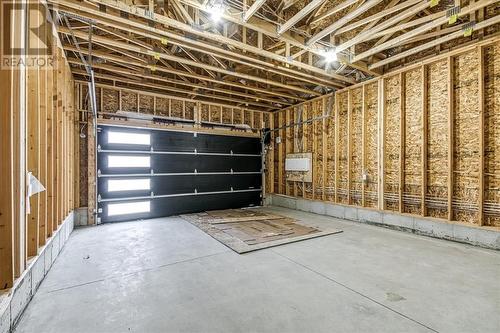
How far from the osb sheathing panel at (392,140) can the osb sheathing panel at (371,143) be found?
9.4 inches

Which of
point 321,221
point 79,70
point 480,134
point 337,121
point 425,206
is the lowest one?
point 321,221

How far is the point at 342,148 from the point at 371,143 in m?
0.77

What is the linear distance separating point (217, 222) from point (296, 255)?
2490 mm

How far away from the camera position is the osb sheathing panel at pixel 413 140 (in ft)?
15.1

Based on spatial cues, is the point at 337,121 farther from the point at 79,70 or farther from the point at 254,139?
the point at 79,70

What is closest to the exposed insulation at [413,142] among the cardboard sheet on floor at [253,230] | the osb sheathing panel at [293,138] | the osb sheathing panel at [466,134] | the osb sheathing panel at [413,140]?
the osb sheathing panel at [413,140]

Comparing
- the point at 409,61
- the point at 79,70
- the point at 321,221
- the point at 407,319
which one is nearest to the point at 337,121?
the point at 409,61

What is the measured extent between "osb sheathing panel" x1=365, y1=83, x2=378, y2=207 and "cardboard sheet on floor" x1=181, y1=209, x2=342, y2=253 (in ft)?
4.73

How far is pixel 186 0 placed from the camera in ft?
9.37

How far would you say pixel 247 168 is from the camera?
7746 mm

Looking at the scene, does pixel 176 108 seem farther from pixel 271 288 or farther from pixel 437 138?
pixel 437 138

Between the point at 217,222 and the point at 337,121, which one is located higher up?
the point at 337,121

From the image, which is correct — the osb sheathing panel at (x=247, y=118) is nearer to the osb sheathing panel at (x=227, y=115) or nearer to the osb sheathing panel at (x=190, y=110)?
the osb sheathing panel at (x=227, y=115)

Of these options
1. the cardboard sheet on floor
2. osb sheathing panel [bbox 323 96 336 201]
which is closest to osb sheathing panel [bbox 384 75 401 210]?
osb sheathing panel [bbox 323 96 336 201]
